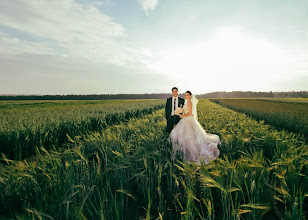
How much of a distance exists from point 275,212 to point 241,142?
8.71ft

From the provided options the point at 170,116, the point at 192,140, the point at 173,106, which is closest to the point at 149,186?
the point at 192,140

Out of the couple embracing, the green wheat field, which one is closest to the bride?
the couple embracing

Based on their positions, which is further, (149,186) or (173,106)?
(173,106)

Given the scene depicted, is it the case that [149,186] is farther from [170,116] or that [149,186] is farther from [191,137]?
[170,116]

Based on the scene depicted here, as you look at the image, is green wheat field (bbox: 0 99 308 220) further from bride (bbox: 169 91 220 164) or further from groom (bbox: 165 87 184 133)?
groom (bbox: 165 87 184 133)

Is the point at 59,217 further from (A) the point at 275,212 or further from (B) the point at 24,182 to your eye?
(A) the point at 275,212

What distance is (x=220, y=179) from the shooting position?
2.72 metres

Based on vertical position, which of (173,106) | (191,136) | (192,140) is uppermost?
(173,106)

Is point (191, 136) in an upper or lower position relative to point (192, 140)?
upper

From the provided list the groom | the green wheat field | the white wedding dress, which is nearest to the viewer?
the green wheat field

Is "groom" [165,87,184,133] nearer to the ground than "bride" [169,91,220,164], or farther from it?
farther from it

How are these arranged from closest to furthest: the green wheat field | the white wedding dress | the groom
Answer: the green wheat field, the white wedding dress, the groom

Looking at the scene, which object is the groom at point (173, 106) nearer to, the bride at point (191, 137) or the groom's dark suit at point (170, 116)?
the groom's dark suit at point (170, 116)

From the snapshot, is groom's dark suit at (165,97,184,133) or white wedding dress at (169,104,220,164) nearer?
white wedding dress at (169,104,220,164)
